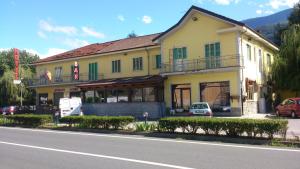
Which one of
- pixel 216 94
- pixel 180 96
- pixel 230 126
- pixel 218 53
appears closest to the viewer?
pixel 230 126

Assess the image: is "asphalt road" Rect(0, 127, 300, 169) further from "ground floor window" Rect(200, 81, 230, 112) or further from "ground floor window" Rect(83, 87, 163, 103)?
"ground floor window" Rect(83, 87, 163, 103)

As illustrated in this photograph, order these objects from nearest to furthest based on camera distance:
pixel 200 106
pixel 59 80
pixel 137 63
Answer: pixel 200 106
pixel 137 63
pixel 59 80

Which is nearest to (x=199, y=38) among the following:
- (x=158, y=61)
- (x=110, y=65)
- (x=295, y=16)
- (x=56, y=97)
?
(x=158, y=61)

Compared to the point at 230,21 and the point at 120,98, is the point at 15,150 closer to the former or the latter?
the point at 230,21

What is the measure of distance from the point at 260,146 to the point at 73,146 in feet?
22.1

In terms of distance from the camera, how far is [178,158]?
1094 cm

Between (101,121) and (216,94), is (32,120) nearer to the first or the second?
(101,121)

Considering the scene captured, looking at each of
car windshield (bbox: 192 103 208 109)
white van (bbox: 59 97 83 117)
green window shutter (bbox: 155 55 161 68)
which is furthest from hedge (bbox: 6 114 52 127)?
green window shutter (bbox: 155 55 161 68)

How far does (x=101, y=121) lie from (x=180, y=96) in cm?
1416

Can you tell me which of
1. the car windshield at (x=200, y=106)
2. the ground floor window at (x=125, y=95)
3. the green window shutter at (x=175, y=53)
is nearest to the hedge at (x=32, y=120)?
the car windshield at (x=200, y=106)

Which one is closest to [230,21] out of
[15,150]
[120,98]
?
[120,98]

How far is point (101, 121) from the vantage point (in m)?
21.9

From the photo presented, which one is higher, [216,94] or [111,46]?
[111,46]

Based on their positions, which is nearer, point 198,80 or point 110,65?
point 198,80
